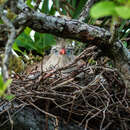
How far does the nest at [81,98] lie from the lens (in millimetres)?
923

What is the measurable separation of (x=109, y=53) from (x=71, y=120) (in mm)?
377

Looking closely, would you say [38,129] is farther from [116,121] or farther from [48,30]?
[48,30]

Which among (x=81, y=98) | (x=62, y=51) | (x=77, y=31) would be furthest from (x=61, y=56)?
(x=77, y=31)

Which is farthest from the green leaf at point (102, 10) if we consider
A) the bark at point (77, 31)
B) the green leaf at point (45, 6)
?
the green leaf at point (45, 6)

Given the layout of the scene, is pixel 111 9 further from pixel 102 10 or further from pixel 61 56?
pixel 61 56

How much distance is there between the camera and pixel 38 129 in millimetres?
956

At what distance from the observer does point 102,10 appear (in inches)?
11.1

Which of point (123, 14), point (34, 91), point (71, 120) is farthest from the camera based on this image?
point (71, 120)

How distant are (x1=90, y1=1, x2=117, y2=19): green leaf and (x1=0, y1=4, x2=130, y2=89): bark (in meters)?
0.37

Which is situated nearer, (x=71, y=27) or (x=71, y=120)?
(x=71, y=27)

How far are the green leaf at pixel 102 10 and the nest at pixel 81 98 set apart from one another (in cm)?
62

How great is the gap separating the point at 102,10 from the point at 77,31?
1.63ft

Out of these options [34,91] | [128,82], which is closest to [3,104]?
[34,91]

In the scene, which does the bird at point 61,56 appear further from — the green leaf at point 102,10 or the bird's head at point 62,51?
the green leaf at point 102,10
